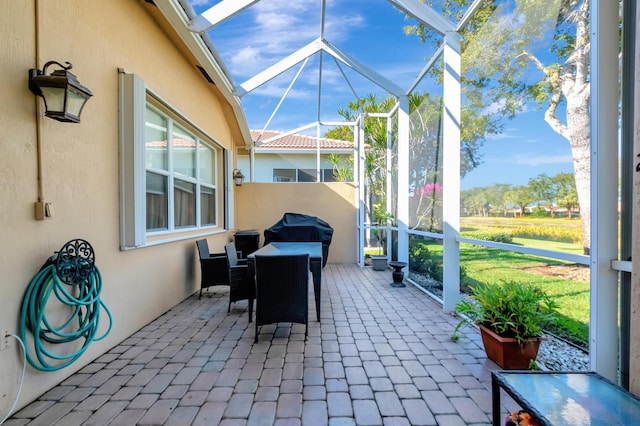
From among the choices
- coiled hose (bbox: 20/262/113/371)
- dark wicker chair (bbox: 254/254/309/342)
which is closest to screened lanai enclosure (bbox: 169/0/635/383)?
dark wicker chair (bbox: 254/254/309/342)

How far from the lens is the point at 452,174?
4.05m

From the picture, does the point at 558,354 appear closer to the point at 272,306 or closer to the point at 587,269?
the point at 587,269

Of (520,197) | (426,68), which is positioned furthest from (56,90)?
(426,68)

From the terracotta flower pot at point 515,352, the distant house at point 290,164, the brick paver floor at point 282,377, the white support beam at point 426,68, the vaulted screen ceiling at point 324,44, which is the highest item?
the vaulted screen ceiling at point 324,44

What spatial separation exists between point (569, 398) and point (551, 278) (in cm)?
152

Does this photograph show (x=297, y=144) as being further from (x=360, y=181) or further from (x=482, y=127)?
(x=482, y=127)

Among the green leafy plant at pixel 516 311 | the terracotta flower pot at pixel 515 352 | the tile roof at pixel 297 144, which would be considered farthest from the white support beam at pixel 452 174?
the tile roof at pixel 297 144

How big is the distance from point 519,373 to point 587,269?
1.05m

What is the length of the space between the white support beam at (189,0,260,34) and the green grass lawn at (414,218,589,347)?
12.7ft

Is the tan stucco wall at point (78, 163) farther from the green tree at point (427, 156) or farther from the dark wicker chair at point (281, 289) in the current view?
the green tree at point (427, 156)

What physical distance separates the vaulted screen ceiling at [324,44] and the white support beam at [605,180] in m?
2.49

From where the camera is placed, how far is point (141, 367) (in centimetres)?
263

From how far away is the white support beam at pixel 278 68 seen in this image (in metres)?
6.21

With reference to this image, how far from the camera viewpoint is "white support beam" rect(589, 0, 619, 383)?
1.87m
